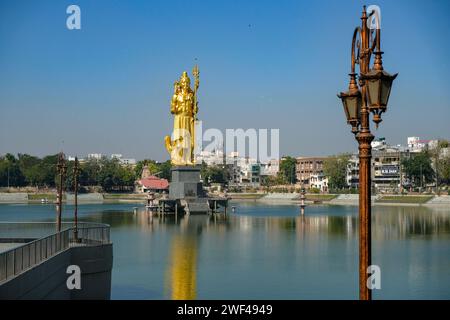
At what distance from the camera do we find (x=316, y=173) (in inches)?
5748

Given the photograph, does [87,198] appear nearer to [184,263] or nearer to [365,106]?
[184,263]

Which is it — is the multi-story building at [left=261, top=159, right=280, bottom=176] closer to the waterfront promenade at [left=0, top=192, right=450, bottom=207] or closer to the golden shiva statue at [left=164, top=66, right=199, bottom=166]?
the waterfront promenade at [left=0, top=192, right=450, bottom=207]

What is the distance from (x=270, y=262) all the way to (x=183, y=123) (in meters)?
35.7

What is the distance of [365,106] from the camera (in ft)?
23.4

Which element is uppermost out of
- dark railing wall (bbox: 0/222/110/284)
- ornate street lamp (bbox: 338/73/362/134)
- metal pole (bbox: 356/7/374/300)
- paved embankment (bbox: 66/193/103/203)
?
ornate street lamp (bbox: 338/73/362/134)

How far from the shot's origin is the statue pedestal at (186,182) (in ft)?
211

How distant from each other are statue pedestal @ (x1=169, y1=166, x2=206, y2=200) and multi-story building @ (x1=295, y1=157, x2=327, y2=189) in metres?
84.7

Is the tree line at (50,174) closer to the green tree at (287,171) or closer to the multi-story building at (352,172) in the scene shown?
the green tree at (287,171)

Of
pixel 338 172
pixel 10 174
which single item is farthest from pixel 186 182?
pixel 10 174

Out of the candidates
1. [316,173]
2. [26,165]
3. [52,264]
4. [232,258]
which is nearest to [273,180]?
[316,173]

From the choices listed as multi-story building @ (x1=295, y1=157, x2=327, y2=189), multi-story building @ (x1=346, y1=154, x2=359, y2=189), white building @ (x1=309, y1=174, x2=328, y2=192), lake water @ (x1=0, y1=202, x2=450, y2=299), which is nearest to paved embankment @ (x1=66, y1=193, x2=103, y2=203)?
white building @ (x1=309, y1=174, x2=328, y2=192)

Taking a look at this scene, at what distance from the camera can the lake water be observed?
22859 mm

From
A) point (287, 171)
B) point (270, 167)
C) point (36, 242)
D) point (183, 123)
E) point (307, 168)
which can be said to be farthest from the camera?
point (270, 167)
